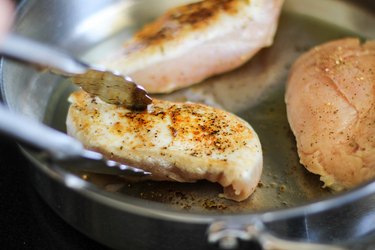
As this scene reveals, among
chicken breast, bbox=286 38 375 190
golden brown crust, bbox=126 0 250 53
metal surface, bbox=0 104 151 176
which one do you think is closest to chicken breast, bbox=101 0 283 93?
golden brown crust, bbox=126 0 250 53

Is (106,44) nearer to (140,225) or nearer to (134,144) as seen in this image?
(134,144)

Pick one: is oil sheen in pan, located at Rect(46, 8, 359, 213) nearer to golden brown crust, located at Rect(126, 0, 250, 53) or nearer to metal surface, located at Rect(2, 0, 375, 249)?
metal surface, located at Rect(2, 0, 375, 249)

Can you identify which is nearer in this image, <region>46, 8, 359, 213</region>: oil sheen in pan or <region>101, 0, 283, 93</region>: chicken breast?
<region>46, 8, 359, 213</region>: oil sheen in pan

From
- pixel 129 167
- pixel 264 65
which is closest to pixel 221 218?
pixel 129 167

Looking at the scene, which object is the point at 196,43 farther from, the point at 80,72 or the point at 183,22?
the point at 80,72

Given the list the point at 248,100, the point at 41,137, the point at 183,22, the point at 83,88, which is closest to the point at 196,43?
the point at 183,22

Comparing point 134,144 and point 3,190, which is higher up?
point 134,144
